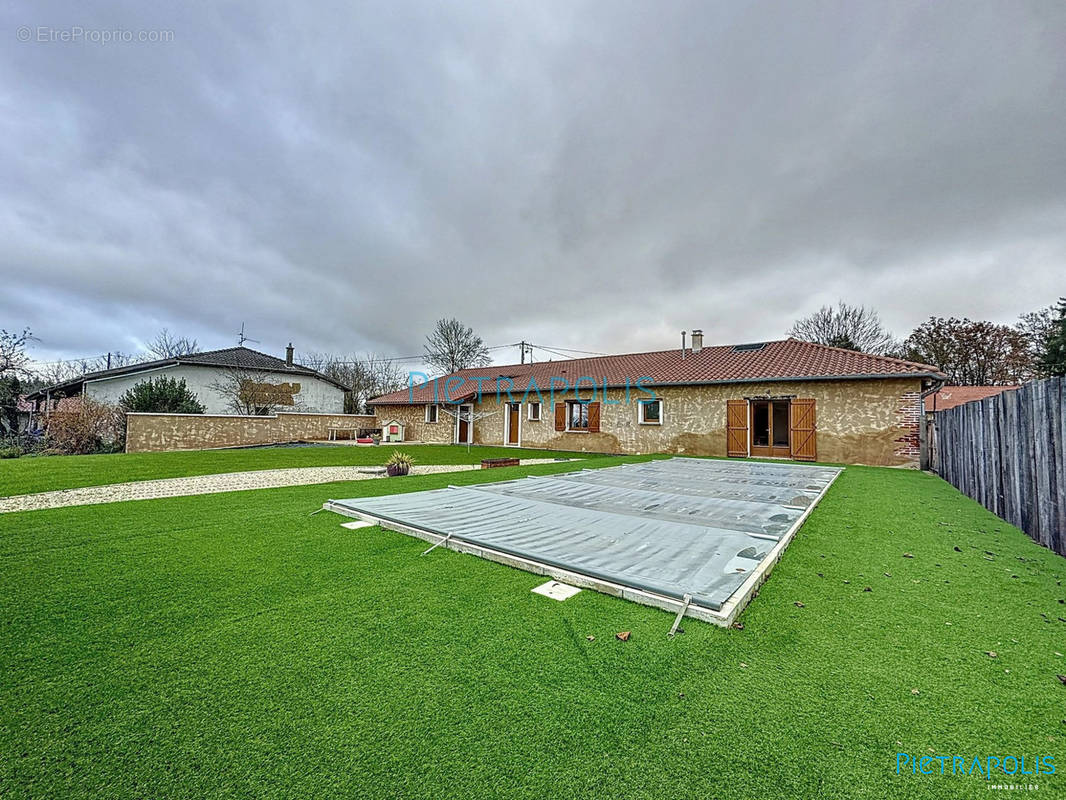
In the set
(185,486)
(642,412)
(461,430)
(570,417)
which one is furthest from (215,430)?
(642,412)

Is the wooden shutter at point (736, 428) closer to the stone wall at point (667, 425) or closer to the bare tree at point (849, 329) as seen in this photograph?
the stone wall at point (667, 425)

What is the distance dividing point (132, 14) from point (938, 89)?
14.5 meters

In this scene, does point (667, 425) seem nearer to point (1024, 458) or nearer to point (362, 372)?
point (1024, 458)

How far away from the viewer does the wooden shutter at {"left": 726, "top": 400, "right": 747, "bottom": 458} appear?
13586 millimetres

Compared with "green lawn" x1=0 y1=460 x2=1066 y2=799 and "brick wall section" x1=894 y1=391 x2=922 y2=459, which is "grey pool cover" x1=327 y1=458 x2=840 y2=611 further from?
"brick wall section" x1=894 y1=391 x2=922 y2=459

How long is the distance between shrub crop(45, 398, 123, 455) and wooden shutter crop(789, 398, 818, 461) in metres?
22.3

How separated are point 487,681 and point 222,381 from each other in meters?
26.0

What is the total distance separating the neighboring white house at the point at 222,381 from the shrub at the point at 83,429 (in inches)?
133

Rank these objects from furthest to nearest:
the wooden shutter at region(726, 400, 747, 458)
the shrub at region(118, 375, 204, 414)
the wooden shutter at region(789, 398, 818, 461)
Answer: the shrub at region(118, 375, 204, 414) → the wooden shutter at region(726, 400, 747, 458) → the wooden shutter at region(789, 398, 818, 461)

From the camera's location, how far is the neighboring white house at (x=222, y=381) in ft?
60.7

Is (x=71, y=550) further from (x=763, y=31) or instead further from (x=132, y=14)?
(x=763, y=31)

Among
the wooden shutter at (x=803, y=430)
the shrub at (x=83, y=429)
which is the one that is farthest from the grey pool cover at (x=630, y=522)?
the shrub at (x=83, y=429)

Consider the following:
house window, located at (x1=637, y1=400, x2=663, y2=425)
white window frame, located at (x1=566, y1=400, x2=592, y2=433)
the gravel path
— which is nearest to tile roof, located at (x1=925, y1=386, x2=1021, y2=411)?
house window, located at (x1=637, y1=400, x2=663, y2=425)

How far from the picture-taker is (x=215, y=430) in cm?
1585
